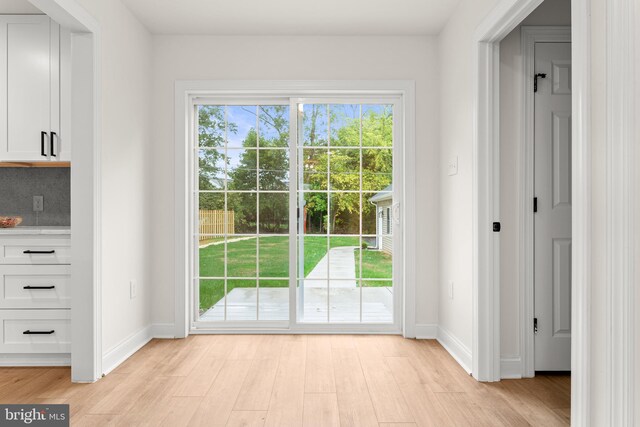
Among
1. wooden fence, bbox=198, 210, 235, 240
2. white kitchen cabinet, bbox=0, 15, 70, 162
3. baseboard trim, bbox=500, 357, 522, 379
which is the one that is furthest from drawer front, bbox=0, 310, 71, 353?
baseboard trim, bbox=500, 357, 522, 379

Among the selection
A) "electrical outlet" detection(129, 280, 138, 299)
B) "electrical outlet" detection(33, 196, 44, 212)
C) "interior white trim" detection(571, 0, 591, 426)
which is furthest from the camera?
"electrical outlet" detection(33, 196, 44, 212)

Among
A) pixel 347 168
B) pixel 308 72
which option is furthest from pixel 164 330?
pixel 308 72

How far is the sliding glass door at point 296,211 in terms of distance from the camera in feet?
12.2

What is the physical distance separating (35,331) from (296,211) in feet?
6.69

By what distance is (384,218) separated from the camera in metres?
3.72

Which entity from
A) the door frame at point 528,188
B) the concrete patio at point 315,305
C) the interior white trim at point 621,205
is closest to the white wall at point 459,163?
the door frame at point 528,188

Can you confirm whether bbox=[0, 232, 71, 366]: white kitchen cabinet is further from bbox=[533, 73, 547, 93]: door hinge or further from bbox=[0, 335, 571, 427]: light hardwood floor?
bbox=[533, 73, 547, 93]: door hinge

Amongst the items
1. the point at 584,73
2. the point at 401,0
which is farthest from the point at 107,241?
the point at 584,73

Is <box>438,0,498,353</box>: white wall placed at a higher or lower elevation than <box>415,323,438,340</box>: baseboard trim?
higher

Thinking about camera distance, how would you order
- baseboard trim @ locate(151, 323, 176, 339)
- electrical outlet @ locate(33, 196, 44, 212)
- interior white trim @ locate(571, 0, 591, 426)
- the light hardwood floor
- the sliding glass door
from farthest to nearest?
the sliding glass door → baseboard trim @ locate(151, 323, 176, 339) → electrical outlet @ locate(33, 196, 44, 212) → the light hardwood floor → interior white trim @ locate(571, 0, 591, 426)

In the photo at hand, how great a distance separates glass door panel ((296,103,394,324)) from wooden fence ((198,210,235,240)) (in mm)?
606

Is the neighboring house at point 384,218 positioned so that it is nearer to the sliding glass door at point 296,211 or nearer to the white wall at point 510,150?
the sliding glass door at point 296,211

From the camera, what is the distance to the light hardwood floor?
2152 millimetres

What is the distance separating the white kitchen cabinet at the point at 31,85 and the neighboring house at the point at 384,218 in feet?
7.88
